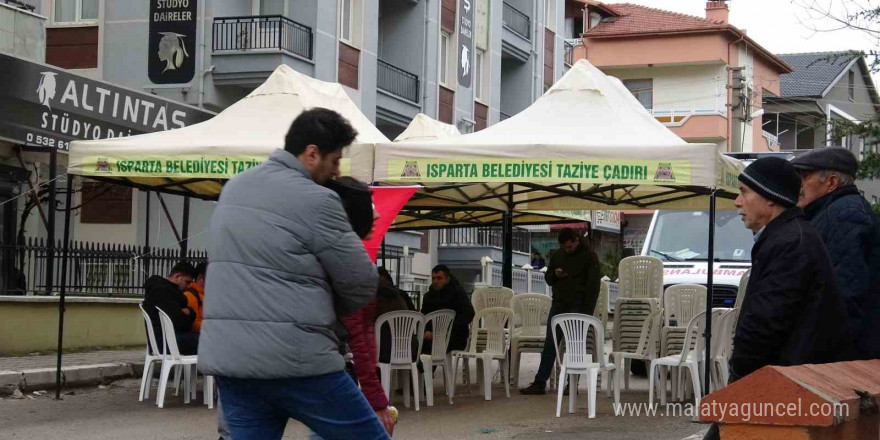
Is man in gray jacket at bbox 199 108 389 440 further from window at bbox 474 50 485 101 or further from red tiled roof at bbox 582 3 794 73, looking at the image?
red tiled roof at bbox 582 3 794 73

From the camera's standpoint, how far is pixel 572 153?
11508 millimetres

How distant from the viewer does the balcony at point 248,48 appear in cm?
2431

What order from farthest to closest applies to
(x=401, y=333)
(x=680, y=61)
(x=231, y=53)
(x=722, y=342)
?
(x=680, y=61)
(x=231, y=53)
(x=722, y=342)
(x=401, y=333)

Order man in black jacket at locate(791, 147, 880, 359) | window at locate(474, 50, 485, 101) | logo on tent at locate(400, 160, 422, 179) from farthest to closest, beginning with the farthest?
window at locate(474, 50, 485, 101), logo on tent at locate(400, 160, 422, 179), man in black jacket at locate(791, 147, 880, 359)

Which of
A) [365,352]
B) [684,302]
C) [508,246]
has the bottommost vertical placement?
[684,302]

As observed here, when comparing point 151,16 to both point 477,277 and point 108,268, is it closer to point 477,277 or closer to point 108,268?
point 108,268

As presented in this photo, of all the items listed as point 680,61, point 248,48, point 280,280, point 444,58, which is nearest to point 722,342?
point 280,280

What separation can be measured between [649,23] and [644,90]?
3.10 m

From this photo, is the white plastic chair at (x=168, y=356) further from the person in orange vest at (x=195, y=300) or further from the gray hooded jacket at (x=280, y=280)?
the gray hooded jacket at (x=280, y=280)

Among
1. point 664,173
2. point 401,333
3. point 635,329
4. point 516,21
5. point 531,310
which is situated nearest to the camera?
point 664,173

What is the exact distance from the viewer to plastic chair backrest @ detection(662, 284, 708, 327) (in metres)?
14.8

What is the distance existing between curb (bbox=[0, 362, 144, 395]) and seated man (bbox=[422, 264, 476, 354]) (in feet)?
13.3

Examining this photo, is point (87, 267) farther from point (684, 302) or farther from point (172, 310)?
point (684, 302)

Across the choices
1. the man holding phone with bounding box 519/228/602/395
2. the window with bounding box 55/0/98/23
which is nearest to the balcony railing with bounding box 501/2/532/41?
the window with bounding box 55/0/98/23
